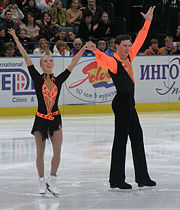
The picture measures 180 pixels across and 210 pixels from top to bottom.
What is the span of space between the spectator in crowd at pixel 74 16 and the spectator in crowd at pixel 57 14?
0.17 meters

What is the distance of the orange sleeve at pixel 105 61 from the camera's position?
268 inches

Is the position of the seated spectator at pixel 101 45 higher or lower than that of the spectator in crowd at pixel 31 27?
lower

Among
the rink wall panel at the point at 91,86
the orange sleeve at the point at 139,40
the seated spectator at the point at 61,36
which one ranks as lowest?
the rink wall panel at the point at 91,86

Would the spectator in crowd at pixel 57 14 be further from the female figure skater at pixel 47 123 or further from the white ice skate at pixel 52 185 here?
the white ice skate at pixel 52 185

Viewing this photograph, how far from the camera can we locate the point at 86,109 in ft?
46.4

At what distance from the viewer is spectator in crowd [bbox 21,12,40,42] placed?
48.6ft

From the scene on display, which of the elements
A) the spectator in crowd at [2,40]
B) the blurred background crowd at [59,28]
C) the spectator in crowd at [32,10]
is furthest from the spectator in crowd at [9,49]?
the spectator in crowd at [32,10]

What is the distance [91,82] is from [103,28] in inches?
87.6

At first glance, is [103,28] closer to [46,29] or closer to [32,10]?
[46,29]

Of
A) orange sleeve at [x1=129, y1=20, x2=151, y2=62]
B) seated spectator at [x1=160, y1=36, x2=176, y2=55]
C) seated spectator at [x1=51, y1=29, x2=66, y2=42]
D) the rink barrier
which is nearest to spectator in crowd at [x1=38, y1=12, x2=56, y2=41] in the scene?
seated spectator at [x1=51, y1=29, x2=66, y2=42]

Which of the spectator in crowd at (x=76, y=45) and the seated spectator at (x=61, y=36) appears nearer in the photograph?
the spectator in crowd at (x=76, y=45)

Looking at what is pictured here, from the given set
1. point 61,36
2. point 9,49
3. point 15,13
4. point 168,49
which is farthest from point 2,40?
point 168,49

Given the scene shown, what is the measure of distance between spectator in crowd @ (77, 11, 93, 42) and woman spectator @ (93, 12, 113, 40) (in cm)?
14

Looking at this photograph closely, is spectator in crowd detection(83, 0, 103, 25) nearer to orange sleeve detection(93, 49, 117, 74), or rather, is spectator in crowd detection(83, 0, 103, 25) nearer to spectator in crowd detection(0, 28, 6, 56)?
spectator in crowd detection(0, 28, 6, 56)
